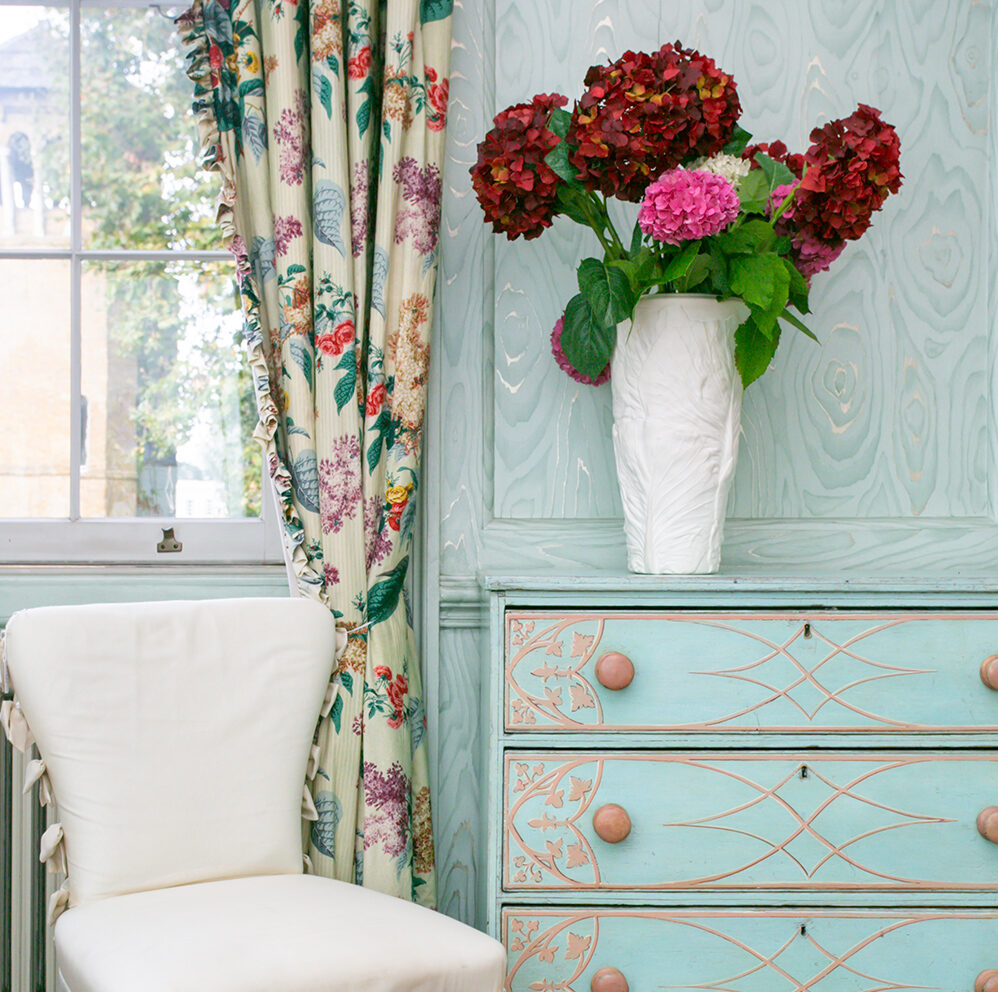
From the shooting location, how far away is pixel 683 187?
143 centimetres

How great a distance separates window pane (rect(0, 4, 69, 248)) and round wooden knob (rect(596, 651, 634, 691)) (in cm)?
143

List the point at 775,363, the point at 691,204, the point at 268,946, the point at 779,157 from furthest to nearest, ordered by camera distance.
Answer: the point at 775,363 < the point at 779,157 < the point at 691,204 < the point at 268,946

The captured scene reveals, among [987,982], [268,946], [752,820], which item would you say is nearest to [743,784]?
[752,820]

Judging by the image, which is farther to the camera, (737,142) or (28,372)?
(28,372)

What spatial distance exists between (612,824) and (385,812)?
0.46 meters

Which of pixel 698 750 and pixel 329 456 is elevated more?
pixel 329 456

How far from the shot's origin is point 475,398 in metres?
1.91

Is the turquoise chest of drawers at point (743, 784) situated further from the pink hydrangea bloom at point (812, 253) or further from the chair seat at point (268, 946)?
the pink hydrangea bloom at point (812, 253)

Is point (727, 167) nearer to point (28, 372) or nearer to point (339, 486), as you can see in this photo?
point (339, 486)

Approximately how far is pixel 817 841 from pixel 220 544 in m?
1.24

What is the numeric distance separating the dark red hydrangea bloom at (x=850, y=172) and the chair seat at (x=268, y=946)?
1.18 m

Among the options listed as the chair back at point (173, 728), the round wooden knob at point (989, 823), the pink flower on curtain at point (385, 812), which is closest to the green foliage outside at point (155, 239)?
the chair back at point (173, 728)

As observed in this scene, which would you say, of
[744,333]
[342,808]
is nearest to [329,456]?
[342,808]

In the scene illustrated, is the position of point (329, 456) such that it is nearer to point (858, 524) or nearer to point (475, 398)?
point (475, 398)
